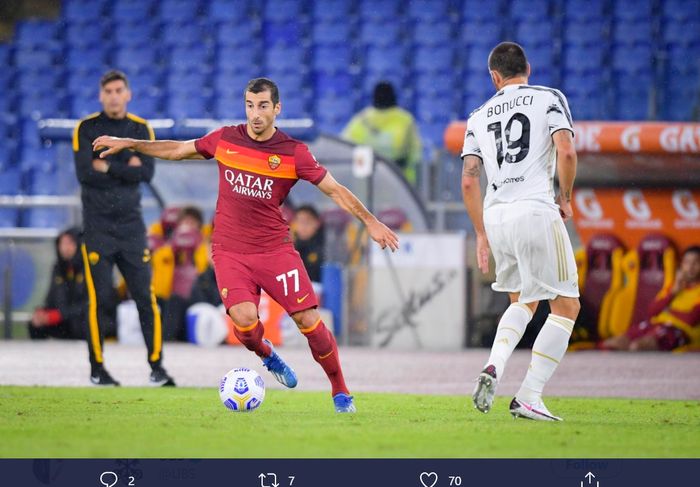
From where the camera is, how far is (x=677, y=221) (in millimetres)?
15773

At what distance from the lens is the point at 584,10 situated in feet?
70.7

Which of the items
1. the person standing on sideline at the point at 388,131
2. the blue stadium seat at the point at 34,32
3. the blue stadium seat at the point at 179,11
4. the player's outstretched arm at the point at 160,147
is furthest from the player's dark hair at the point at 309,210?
the blue stadium seat at the point at 34,32

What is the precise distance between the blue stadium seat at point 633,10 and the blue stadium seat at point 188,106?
21.4ft

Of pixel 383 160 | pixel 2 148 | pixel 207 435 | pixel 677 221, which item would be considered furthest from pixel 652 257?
pixel 2 148

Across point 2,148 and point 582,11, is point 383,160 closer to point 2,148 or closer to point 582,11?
point 582,11

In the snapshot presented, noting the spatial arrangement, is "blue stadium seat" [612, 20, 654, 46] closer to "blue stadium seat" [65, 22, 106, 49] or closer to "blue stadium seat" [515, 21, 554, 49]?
"blue stadium seat" [515, 21, 554, 49]

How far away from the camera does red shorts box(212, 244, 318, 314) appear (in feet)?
27.0

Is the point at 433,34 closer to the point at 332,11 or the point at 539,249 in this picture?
the point at 332,11

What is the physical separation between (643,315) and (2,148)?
11315 mm

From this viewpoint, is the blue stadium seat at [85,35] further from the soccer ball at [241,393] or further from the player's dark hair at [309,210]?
the soccer ball at [241,393]
